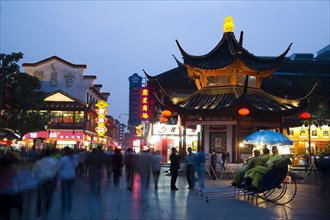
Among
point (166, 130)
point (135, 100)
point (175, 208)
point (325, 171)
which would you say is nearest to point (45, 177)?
point (175, 208)

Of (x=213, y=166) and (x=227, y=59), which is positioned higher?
(x=227, y=59)

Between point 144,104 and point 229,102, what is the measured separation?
52.1 ft

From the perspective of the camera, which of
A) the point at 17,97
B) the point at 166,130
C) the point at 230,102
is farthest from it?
the point at 166,130

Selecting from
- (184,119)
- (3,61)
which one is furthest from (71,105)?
(184,119)

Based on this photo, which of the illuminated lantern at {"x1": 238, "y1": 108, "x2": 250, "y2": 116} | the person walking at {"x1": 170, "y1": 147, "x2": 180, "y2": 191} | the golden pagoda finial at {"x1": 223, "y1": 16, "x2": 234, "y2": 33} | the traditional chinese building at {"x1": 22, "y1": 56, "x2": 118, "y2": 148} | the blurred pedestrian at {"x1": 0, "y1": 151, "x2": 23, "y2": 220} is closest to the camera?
the blurred pedestrian at {"x1": 0, "y1": 151, "x2": 23, "y2": 220}

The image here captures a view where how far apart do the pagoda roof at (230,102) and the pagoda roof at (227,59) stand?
5.19ft

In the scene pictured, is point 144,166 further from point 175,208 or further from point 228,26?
point 228,26

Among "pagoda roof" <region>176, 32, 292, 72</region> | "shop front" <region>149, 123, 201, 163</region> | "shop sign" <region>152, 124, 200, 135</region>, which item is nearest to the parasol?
"pagoda roof" <region>176, 32, 292, 72</region>

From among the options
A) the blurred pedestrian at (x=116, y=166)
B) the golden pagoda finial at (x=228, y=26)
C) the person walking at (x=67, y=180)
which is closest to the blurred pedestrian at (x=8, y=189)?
the person walking at (x=67, y=180)

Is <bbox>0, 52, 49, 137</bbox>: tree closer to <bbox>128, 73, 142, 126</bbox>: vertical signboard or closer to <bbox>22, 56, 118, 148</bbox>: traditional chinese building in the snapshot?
<bbox>128, 73, 142, 126</bbox>: vertical signboard

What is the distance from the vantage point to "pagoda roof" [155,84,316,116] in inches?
989

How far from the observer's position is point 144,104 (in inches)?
1583

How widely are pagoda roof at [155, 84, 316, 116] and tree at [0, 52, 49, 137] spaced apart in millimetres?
13248

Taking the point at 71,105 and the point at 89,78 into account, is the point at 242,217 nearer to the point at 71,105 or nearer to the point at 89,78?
the point at 71,105
